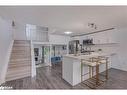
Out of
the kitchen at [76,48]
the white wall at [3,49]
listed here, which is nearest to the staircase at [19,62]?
the kitchen at [76,48]

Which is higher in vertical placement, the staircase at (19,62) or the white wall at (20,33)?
the white wall at (20,33)

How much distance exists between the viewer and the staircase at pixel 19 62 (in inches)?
160

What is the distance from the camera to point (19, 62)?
4441 millimetres

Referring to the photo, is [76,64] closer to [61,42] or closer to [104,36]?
[104,36]

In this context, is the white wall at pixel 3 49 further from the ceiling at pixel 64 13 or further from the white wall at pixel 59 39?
the white wall at pixel 59 39

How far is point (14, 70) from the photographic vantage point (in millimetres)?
4141

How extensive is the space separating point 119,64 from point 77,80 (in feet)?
10.6

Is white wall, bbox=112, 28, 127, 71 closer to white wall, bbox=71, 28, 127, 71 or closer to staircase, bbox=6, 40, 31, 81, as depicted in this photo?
white wall, bbox=71, 28, 127, 71

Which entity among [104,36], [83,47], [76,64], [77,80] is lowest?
[77,80]

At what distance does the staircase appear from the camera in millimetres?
4070

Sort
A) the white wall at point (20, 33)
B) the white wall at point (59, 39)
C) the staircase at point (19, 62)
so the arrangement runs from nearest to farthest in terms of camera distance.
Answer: the staircase at point (19, 62)
the white wall at point (20, 33)
the white wall at point (59, 39)

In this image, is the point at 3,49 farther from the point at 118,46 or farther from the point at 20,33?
the point at 118,46

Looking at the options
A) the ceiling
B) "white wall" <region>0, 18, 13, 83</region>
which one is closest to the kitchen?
the ceiling
